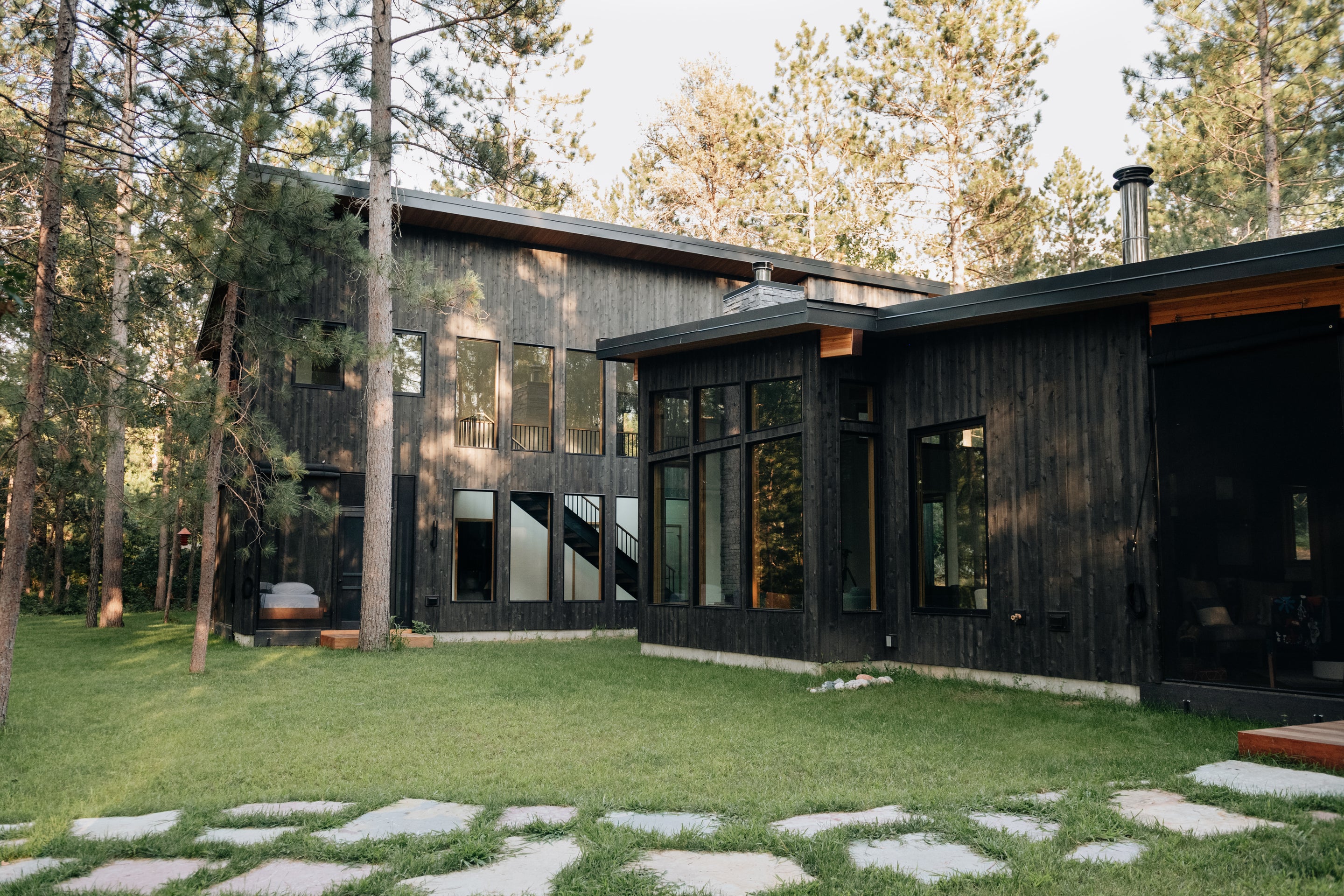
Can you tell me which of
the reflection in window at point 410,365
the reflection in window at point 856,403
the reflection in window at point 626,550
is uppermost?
the reflection in window at point 410,365

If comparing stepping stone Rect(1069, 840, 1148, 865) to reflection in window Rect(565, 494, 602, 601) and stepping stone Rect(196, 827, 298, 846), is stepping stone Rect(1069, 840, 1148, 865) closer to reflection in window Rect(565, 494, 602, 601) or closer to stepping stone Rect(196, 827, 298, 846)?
stepping stone Rect(196, 827, 298, 846)

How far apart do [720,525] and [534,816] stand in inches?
253

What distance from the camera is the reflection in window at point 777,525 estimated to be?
9609 mm

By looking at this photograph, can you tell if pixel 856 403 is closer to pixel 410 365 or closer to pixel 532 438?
pixel 532 438

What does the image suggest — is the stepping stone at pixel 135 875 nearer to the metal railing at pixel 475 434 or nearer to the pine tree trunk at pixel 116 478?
the metal railing at pixel 475 434

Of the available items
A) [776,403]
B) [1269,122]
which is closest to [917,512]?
[776,403]

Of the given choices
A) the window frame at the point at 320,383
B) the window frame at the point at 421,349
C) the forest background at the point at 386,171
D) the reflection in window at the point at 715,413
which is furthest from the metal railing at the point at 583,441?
the reflection in window at the point at 715,413

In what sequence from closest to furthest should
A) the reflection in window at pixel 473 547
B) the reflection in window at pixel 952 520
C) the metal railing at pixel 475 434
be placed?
1. the reflection in window at pixel 952 520
2. the reflection in window at pixel 473 547
3. the metal railing at pixel 475 434

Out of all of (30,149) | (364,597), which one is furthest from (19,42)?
(364,597)

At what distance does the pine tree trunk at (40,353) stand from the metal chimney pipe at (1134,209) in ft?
26.2

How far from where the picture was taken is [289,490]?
10.3 m

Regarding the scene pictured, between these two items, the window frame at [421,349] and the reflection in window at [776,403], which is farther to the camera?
the window frame at [421,349]

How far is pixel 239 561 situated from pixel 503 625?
3.61m

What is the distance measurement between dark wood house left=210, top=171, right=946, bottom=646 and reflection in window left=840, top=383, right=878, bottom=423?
2.55 metres
